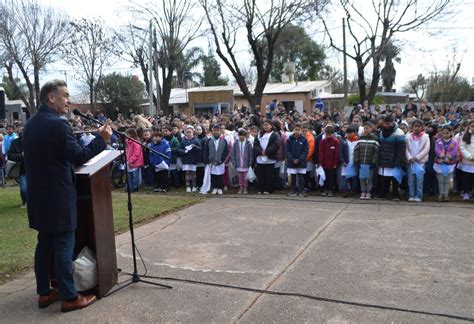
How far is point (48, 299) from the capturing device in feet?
14.1

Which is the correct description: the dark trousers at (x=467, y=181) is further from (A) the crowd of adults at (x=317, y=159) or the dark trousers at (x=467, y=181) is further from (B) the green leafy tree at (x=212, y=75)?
(B) the green leafy tree at (x=212, y=75)

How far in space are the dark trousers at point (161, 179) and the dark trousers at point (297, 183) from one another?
3222 mm

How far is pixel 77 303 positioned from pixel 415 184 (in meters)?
7.25

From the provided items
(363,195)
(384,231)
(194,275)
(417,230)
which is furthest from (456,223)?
(194,275)

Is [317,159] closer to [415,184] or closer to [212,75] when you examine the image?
[415,184]

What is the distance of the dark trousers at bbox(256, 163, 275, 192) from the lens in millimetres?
10508

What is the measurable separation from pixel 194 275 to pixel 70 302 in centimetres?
136

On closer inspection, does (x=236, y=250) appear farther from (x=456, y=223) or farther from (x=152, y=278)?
(x=456, y=223)

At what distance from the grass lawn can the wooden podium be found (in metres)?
1.44

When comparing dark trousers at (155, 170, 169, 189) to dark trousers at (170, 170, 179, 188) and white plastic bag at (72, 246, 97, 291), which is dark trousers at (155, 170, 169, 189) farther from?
white plastic bag at (72, 246, 97, 291)

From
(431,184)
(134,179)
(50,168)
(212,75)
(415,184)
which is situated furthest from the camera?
(212,75)

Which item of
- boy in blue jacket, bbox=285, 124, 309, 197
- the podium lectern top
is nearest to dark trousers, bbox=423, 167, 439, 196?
boy in blue jacket, bbox=285, 124, 309, 197

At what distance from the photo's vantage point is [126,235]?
22.8 feet

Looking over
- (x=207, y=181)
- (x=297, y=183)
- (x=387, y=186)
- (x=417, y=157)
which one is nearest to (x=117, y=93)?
(x=207, y=181)
